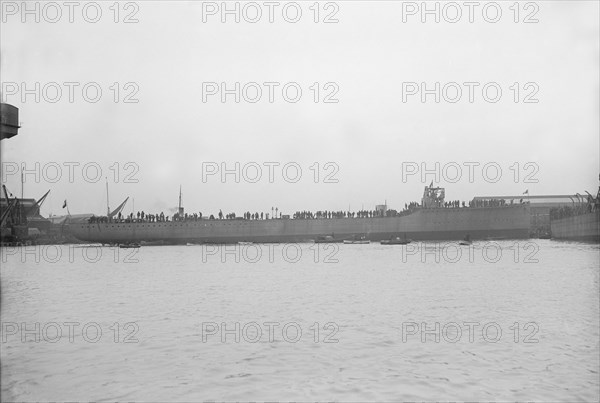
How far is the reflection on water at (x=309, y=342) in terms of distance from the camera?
8531 millimetres

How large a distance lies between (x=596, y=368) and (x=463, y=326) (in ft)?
13.0

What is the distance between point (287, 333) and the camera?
12648mm

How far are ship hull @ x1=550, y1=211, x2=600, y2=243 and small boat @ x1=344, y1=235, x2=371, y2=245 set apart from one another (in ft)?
80.7

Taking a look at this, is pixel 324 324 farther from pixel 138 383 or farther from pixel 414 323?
pixel 138 383

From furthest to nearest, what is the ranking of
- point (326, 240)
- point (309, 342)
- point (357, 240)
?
point (357, 240)
point (326, 240)
point (309, 342)

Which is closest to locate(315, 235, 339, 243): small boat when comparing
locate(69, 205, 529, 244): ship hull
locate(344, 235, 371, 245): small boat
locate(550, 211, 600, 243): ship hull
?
locate(344, 235, 371, 245): small boat

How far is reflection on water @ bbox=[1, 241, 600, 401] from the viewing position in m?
8.53

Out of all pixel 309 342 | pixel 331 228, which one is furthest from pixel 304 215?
pixel 309 342

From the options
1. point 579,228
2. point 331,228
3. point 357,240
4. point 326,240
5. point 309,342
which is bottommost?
point 309,342

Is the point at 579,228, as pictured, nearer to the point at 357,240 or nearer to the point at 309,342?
the point at 357,240

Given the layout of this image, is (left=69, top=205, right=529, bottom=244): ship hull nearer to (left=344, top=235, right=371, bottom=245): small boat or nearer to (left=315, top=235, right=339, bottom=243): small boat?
(left=344, top=235, right=371, bottom=245): small boat

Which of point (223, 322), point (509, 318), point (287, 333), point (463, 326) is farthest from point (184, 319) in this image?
point (509, 318)

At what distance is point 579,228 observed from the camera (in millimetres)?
62094

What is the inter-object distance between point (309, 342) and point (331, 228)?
66.1m
